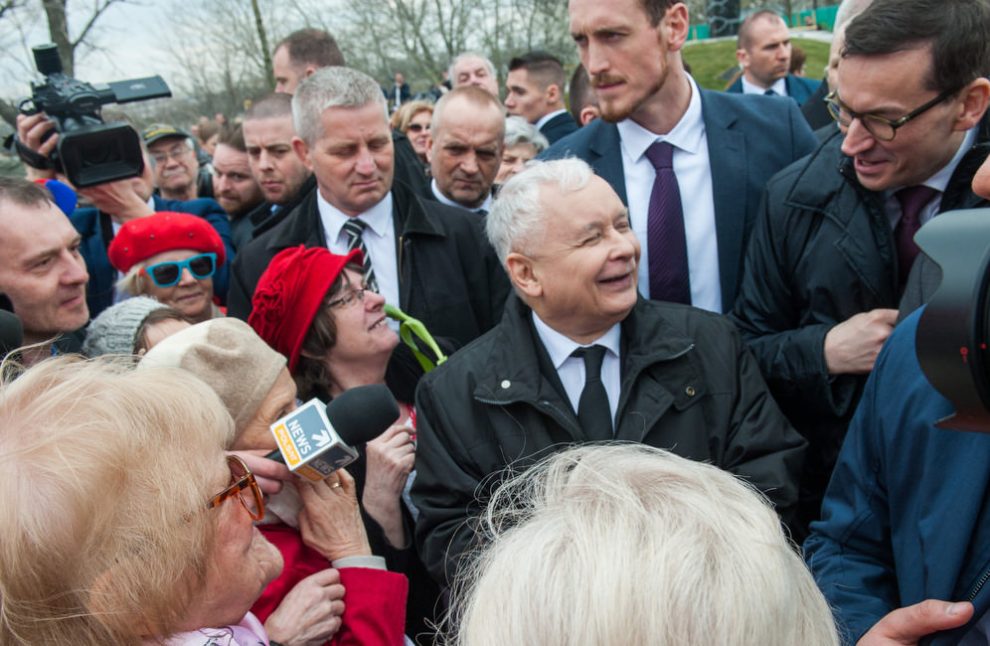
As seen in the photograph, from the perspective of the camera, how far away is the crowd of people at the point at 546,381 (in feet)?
4.05

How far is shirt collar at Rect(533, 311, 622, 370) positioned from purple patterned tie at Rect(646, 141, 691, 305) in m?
0.55

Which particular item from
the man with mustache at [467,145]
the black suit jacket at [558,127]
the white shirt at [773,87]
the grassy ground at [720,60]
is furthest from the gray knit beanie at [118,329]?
the grassy ground at [720,60]

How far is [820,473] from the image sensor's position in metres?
2.66

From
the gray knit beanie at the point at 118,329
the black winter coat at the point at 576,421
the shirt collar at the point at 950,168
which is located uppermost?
the shirt collar at the point at 950,168

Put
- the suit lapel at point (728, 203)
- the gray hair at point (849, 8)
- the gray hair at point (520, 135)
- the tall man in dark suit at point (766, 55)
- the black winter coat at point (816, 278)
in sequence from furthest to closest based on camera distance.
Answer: the tall man in dark suit at point (766, 55) < the gray hair at point (520, 135) < the gray hair at point (849, 8) < the suit lapel at point (728, 203) < the black winter coat at point (816, 278)

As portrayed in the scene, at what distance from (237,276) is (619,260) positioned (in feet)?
5.84

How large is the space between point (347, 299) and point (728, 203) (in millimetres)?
1396

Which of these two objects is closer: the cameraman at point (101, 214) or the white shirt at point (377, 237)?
the white shirt at point (377, 237)

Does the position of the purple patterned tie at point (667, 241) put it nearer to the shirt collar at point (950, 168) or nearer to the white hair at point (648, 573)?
the shirt collar at point (950, 168)

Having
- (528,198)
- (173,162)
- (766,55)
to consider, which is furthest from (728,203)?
(766,55)

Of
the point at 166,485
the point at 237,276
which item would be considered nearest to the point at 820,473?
the point at 166,485

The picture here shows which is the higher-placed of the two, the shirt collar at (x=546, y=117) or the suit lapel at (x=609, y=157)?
the suit lapel at (x=609, y=157)

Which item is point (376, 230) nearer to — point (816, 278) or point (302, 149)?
point (302, 149)

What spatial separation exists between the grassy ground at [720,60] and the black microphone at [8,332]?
22740 mm
